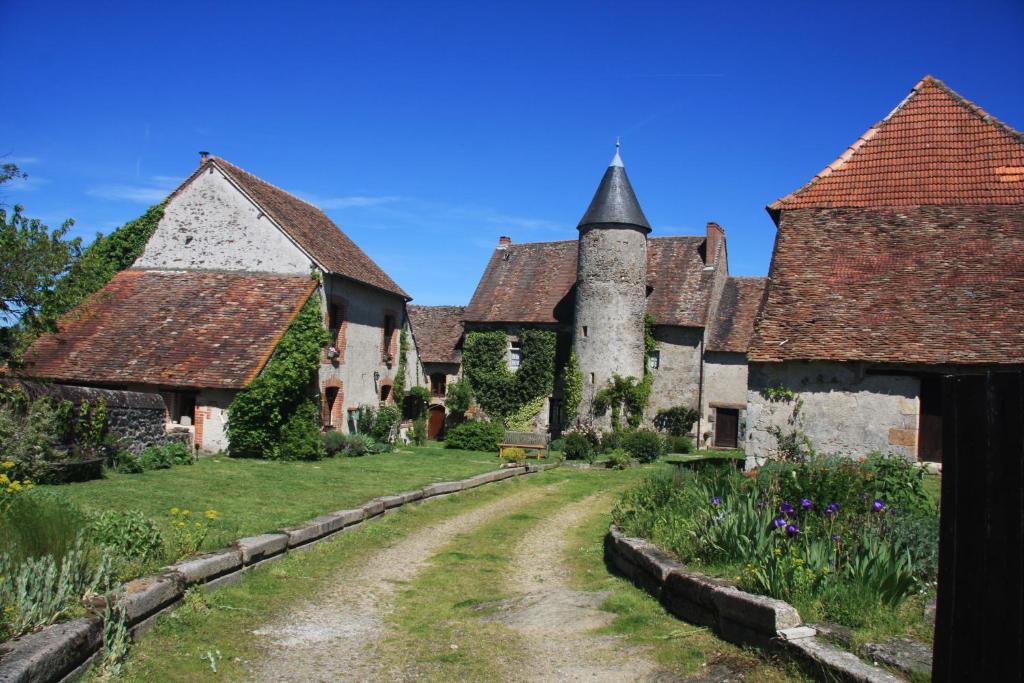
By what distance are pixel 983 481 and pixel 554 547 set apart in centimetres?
788

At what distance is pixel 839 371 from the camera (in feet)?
50.0

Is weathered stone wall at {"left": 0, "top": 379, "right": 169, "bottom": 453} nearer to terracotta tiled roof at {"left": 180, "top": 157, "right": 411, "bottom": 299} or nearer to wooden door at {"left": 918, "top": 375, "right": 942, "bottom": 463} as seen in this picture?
terracotta tiled roof at {"left": 180, "top": 157, "right": 411, "bottom": 299}

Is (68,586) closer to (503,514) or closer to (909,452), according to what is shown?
(503,514)

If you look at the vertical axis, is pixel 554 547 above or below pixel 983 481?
below

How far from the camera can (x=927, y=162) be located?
17.7 meters

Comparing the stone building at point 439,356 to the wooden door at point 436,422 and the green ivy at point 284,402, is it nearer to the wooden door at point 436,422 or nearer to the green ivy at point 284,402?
the wooden door at point 436,422

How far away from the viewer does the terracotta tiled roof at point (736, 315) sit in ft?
104

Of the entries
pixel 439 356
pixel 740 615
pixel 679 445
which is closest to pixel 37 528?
pixel 740 615

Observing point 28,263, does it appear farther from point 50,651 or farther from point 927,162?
point 927,162

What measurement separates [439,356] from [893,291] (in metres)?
22.5

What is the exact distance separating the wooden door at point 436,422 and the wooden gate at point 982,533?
1265 inches

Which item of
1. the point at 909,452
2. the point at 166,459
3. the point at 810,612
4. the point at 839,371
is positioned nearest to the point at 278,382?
the point at 166,459

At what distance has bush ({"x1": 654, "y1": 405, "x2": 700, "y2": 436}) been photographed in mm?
31875

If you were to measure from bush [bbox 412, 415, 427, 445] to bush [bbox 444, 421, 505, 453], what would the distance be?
139 centimetres
